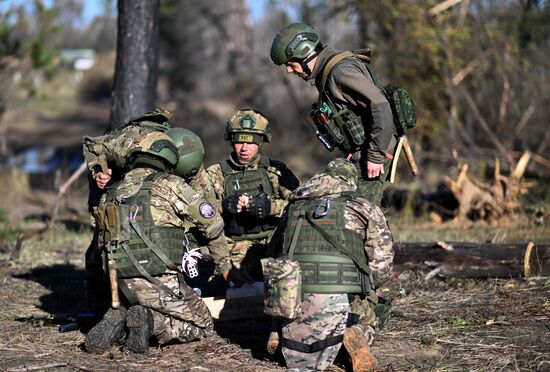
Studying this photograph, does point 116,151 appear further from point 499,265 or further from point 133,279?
point 499,265

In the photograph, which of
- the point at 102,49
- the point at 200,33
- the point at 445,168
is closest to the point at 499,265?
the point at 445,168

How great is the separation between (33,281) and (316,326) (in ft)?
13.1

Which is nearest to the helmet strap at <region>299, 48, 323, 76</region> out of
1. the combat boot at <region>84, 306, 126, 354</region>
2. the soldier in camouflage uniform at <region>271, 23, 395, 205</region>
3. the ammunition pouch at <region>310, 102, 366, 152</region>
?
the soldier in camouflage uniform at <region>271, 23, 395, 205</region>

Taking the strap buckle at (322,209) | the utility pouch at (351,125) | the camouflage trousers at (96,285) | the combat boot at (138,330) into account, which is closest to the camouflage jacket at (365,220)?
the strap buckle at (322,209)

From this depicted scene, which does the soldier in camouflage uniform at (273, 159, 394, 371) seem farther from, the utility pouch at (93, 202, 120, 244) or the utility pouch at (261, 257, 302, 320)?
the utility pouch at (93, 202, 120, 244)

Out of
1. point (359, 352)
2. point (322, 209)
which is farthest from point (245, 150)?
point (359, 352)

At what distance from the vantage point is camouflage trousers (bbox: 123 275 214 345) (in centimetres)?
582

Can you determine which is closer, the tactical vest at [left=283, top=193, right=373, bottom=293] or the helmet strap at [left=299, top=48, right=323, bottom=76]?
the tactical vest at [left=283, top=193, right=373, bottom=293]

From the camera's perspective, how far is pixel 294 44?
6.31m

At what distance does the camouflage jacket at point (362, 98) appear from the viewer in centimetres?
610

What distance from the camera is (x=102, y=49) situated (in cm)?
6144

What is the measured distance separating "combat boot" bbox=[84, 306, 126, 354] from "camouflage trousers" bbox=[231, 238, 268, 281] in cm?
189

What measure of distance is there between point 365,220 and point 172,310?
1.55m

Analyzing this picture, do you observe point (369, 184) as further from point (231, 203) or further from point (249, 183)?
point (249, 183)
